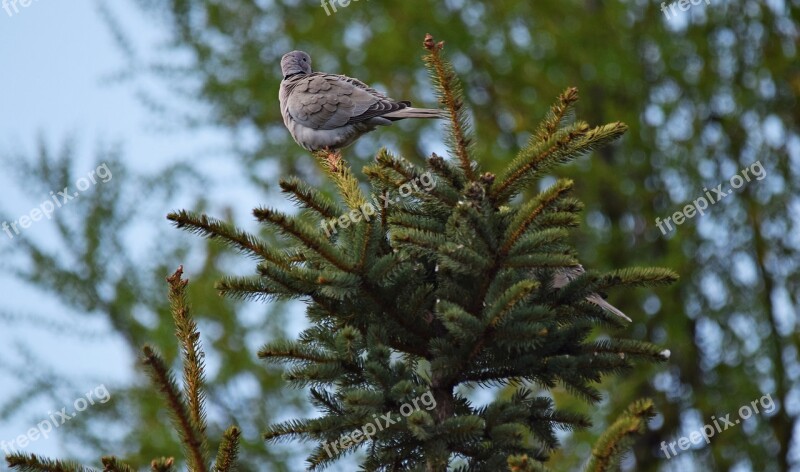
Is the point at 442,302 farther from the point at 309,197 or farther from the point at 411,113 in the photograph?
the point at 411,113

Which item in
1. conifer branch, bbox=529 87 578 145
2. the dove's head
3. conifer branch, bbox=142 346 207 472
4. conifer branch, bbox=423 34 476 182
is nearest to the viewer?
conifer branch, bbox=142 346 207 472

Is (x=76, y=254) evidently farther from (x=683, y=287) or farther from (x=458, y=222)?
(x=458, y=222)

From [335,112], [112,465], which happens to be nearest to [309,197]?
[112,465]

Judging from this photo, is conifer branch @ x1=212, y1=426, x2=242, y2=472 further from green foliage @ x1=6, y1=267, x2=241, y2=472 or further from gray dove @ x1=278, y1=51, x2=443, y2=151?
gray dove @ x1=278, y1=51, x2=443, y2=151

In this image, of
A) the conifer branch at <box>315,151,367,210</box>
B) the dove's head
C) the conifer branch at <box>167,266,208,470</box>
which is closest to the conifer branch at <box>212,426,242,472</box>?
the conifer branch at <box>167,266,208,470</box>

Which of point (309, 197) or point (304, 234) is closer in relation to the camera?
point (304, 234)

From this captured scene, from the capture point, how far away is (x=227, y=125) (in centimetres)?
1284

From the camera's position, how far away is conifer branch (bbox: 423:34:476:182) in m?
3.13

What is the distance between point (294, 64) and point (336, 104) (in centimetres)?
103

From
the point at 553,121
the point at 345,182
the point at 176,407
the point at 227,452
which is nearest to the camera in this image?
the point at 176,407

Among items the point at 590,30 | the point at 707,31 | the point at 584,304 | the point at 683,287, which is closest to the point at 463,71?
the point at 590,30

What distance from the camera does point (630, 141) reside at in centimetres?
1116

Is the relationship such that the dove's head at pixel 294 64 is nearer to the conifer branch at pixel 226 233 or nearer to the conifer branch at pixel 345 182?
the conifer branch at pixel 345 182

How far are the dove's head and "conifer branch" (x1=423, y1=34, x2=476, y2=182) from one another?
354 cm
